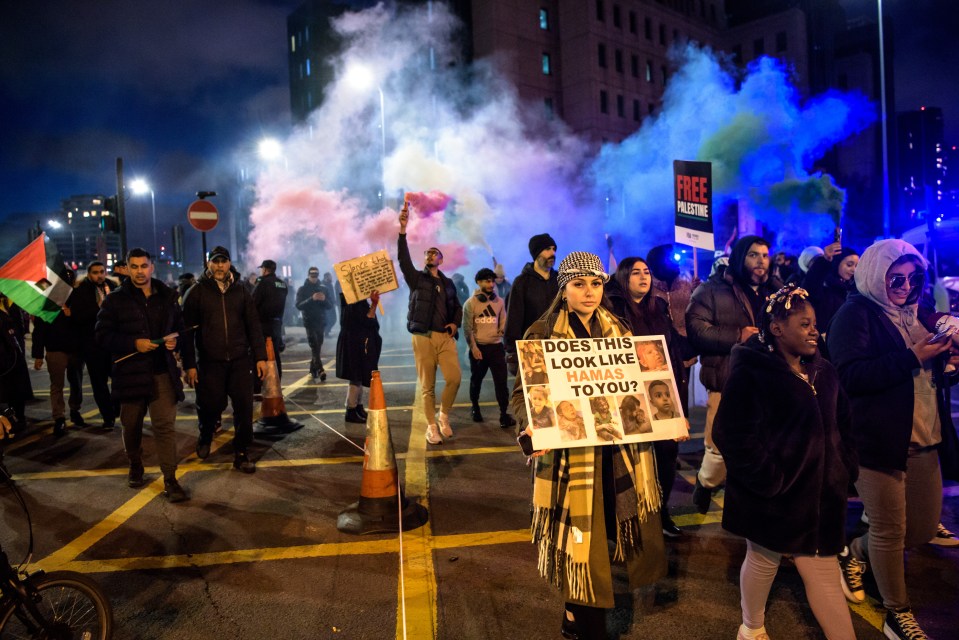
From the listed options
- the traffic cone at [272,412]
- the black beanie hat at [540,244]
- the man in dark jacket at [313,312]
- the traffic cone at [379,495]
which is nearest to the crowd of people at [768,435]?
the black beanie hat at [540,244]

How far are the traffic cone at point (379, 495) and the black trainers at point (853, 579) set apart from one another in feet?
9.36

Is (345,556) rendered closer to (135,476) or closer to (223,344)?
(223,344)

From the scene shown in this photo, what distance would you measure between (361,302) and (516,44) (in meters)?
44.0

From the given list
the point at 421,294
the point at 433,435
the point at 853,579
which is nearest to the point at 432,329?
the point at 421,294

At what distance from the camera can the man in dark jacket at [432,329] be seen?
7.32 meters

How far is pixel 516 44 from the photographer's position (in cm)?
4741

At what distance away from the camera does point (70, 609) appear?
3090 millimetres

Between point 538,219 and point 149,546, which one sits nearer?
point 149,546

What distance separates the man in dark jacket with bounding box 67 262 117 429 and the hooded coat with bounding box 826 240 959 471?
863cm

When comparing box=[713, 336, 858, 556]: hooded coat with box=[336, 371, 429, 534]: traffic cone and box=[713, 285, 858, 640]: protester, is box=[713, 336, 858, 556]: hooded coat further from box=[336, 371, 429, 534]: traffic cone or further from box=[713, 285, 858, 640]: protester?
box=[336, 371, 429, 534]: traffic cone

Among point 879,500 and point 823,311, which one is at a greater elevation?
point 823,311

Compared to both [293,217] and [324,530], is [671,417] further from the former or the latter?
[293,217]

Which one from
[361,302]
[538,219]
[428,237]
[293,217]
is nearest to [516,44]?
[538,219]

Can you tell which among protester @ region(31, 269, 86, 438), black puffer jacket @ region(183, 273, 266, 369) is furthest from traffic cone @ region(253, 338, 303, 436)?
protester @ region(31, 269, 86, 438)
